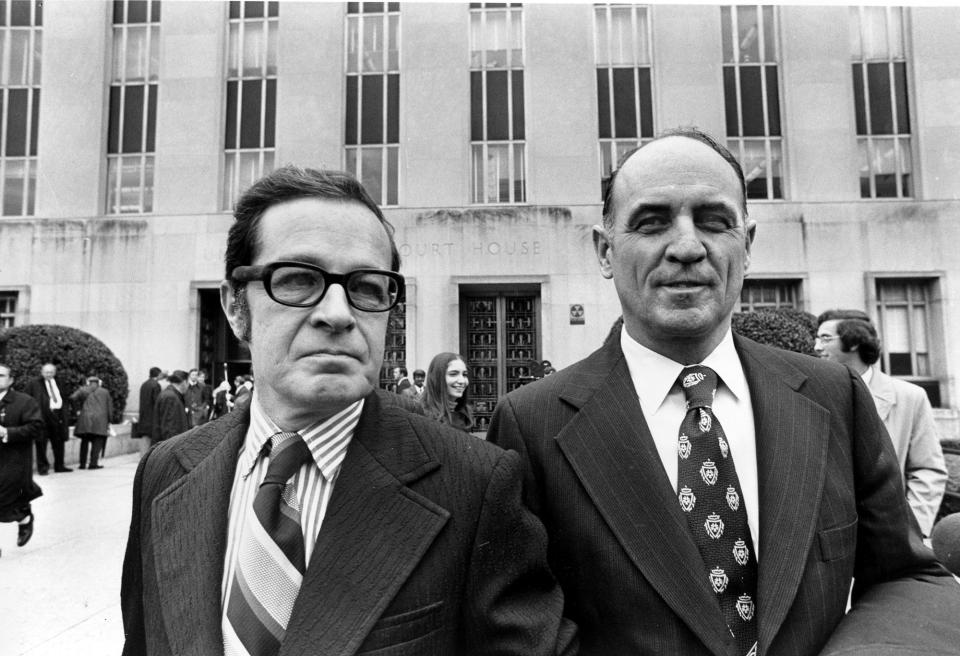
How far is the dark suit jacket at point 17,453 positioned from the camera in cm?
666

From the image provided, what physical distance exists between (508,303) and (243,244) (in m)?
16.4

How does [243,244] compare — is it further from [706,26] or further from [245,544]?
[706,26]

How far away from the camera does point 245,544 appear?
4.96 feet

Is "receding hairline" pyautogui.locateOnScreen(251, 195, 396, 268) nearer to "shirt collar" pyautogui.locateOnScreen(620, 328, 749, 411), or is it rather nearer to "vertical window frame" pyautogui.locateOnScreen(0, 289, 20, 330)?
"shirt collar" pyautogui.locateOnScreen(620, 328, 749, 411)

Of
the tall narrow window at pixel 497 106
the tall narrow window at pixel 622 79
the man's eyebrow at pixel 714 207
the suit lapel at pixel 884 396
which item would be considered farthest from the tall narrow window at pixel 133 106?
the man's eyebrow at pixel 714 207

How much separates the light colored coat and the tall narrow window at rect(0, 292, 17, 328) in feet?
69.0

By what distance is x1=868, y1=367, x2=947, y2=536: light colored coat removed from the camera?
383 centimetres

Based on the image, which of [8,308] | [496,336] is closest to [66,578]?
[496,336]

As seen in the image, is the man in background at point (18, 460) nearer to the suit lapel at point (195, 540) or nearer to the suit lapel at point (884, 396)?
the suit lapel at point (195, 540)

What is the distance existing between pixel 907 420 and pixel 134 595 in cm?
427

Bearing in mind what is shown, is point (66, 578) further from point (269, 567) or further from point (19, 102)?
point (19, 102)

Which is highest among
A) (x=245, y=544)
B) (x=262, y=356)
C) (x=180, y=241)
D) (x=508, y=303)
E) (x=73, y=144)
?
(x=73, y=144)

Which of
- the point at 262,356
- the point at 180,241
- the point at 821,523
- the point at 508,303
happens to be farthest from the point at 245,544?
the point at 180,241

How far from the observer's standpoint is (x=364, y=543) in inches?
57.8
